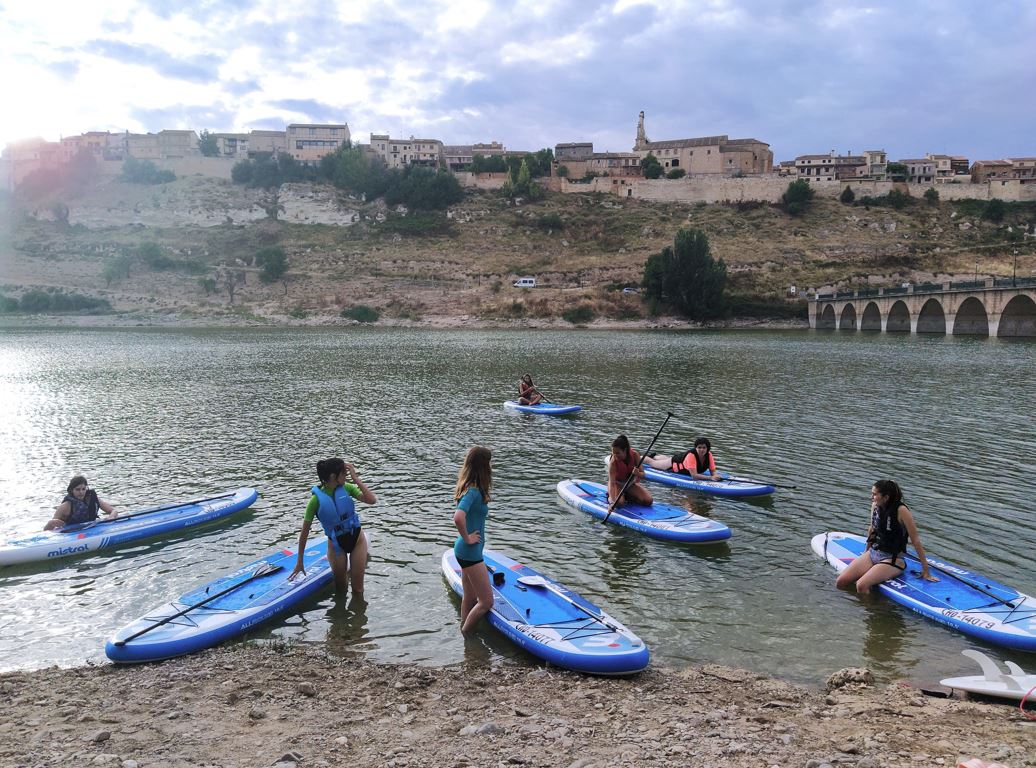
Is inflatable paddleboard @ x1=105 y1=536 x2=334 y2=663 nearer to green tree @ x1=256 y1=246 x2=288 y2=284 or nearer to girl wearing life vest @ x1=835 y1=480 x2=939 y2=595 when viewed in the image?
girl wearing life vest @ x1=835 y1=480 x2=939 y2=595

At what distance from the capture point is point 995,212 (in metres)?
111

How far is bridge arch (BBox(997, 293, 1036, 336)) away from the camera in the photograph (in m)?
63.9

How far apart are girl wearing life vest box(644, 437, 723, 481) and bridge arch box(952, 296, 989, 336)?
67.4 meters

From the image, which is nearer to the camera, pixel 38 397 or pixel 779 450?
pixel 779 450

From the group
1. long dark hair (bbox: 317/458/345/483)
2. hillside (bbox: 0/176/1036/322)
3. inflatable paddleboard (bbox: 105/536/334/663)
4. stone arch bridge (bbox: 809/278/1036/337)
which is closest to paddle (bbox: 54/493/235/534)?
inflatable paddleboard (bbox: 105/536/334/663)

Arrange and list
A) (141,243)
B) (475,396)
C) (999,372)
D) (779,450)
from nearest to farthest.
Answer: (779,450) < (475,396) < (999,372) < (141,243)

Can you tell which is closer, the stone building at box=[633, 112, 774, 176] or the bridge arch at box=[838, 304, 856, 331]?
the bridge arch at box=[838, 304, 856, 331]

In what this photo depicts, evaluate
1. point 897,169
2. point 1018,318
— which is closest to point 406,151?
point 897,169

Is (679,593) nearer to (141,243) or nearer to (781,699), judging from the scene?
(781,699)

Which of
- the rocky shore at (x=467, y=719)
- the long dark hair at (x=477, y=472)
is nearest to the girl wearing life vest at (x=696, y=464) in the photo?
the rocky shore at (x=467, y=719)

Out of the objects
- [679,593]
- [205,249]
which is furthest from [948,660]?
[205,249]

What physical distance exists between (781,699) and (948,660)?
2669mm

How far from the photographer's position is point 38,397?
102 feet

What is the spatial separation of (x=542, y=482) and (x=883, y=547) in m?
8.24
